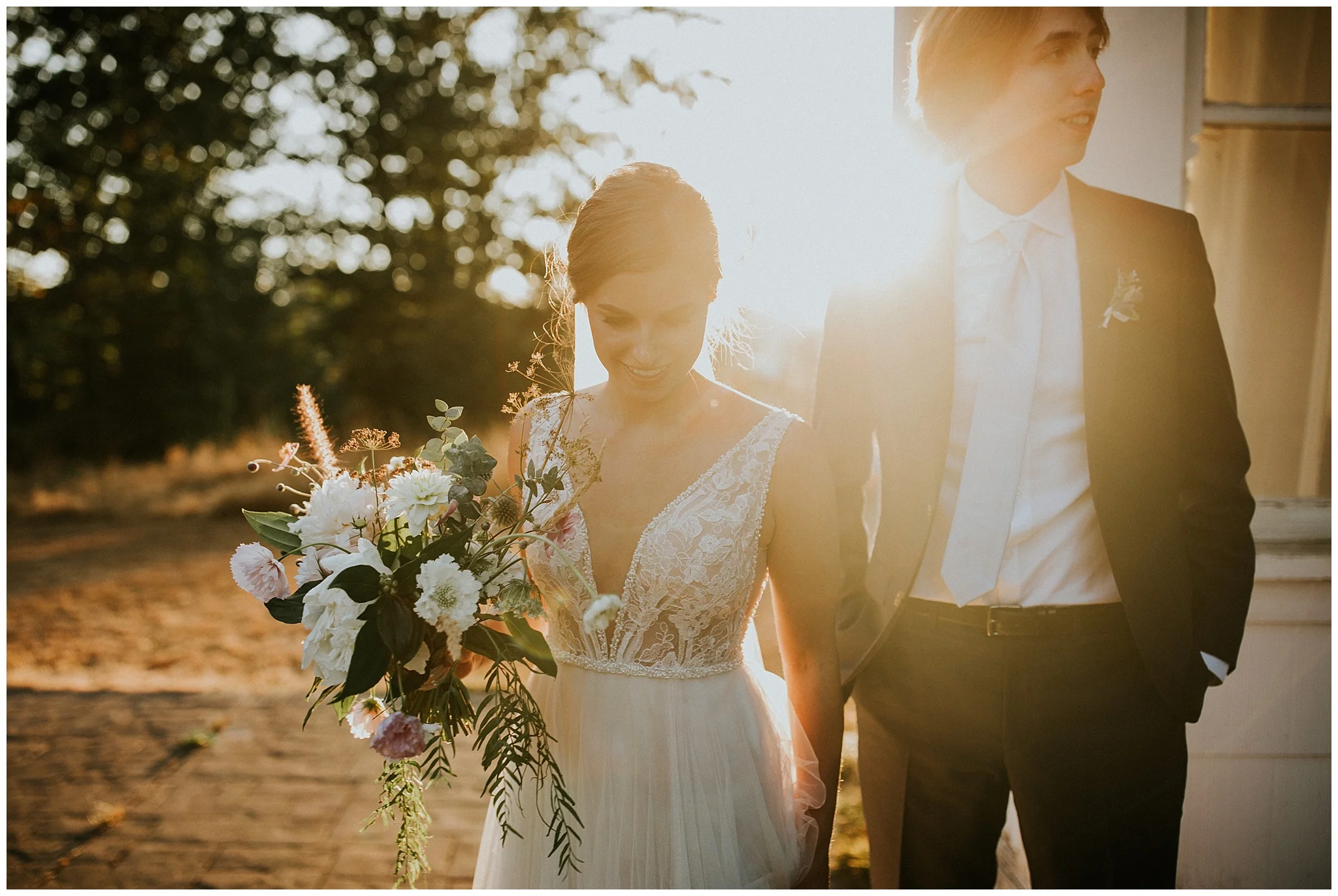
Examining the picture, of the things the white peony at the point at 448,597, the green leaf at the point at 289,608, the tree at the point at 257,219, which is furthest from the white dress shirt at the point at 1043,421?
the tree at the point at 257,219

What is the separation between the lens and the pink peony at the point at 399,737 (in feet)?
4.45

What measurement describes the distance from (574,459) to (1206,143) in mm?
2765

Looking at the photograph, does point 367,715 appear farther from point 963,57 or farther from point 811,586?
point 963,57

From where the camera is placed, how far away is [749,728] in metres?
1.89

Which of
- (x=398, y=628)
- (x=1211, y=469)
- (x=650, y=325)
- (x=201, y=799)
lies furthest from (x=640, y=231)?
(x=201, y=799)

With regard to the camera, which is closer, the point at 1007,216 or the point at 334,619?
the point at 334,619

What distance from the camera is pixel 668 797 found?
184 cm

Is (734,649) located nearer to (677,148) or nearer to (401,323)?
(677,148)

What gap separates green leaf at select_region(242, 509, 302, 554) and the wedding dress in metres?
0.48

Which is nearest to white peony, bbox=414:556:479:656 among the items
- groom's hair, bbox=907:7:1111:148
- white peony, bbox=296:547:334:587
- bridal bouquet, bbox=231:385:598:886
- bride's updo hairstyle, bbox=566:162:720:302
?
bridal bouquet, bbox=231:385:598:886

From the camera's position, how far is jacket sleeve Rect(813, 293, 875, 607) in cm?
215

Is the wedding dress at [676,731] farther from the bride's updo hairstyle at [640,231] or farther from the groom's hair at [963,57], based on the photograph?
the groom's hair at [963,57]

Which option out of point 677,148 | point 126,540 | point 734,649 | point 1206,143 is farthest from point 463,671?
point 126,540

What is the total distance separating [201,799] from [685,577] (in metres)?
3.37
